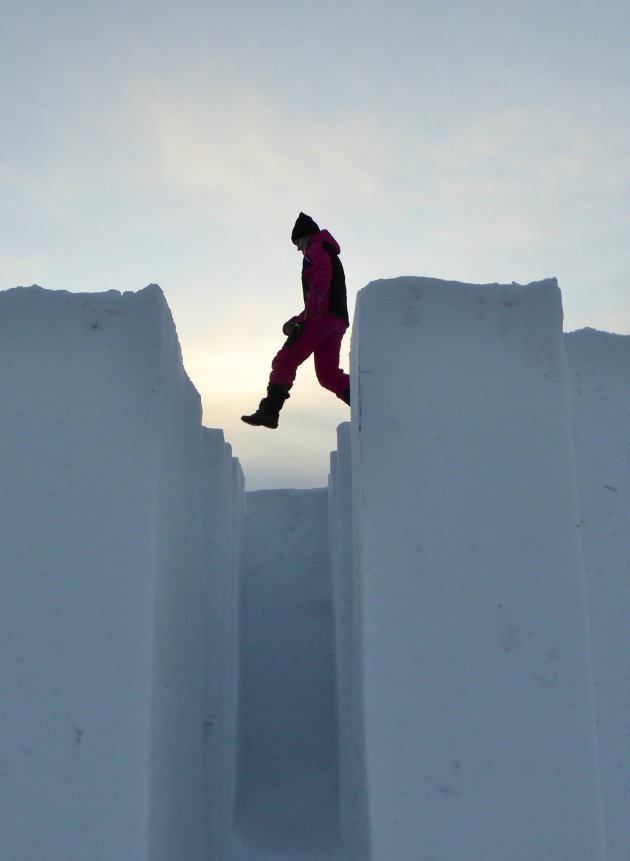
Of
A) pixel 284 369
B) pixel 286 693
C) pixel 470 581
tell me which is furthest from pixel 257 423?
pixel 470 581

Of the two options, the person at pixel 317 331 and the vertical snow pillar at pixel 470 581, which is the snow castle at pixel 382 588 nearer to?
the vertical snow pillar at pixel 470 581

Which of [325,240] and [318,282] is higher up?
[325,240]

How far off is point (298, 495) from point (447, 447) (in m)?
2.46

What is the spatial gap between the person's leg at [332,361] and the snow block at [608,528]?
104 centimetres

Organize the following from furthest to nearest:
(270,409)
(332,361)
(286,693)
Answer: (286,693), (332,361), (270,409)

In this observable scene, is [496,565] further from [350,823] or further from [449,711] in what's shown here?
[350,823]

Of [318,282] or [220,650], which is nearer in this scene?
[220,650]

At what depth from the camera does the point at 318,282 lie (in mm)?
2955

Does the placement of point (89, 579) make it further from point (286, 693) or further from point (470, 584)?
point (286, 693)

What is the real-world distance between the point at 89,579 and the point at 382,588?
688mm

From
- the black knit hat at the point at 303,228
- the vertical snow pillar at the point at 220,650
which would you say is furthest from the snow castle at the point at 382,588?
the black knit hat at the point at 303,228

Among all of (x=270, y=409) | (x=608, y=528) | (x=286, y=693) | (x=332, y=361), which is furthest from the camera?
(x=286, y=693)

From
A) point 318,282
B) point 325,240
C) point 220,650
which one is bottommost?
point 220,650

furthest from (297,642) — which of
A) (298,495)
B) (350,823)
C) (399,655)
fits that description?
(399,655)
